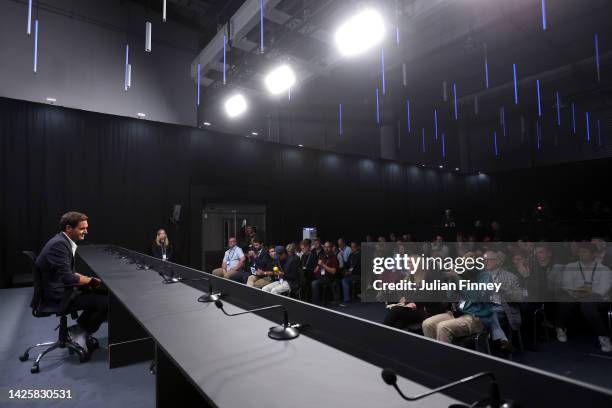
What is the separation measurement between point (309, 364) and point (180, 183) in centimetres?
721

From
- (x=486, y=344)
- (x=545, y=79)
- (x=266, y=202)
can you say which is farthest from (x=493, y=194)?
(x=486, y=344)

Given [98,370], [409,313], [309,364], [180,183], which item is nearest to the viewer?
[309,364]

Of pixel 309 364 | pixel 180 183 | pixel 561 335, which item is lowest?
pixel 561 335

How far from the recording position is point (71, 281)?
2793 millimetres

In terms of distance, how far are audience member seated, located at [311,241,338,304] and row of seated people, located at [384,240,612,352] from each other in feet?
5.56

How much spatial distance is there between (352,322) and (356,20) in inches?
182

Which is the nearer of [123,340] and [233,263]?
[123,340]

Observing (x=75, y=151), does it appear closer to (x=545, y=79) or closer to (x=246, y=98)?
(x=246, y=98)

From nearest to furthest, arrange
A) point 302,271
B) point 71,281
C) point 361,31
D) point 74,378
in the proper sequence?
1. point 74,378
2. point 71,281
3. point 361,31
4. point 302,271

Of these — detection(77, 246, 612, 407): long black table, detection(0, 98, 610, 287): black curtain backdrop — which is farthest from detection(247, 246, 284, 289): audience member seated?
detection(77, 246, 612, 407): long black table

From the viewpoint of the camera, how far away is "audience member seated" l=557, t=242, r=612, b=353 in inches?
133

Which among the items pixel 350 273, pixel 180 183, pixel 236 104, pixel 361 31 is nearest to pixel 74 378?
pixel 350 273

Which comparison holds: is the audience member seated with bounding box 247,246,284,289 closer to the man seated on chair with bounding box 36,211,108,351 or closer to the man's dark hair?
the man seated on chair with bounding box 36,211,108,351

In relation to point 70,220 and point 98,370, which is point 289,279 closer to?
point 98,370
